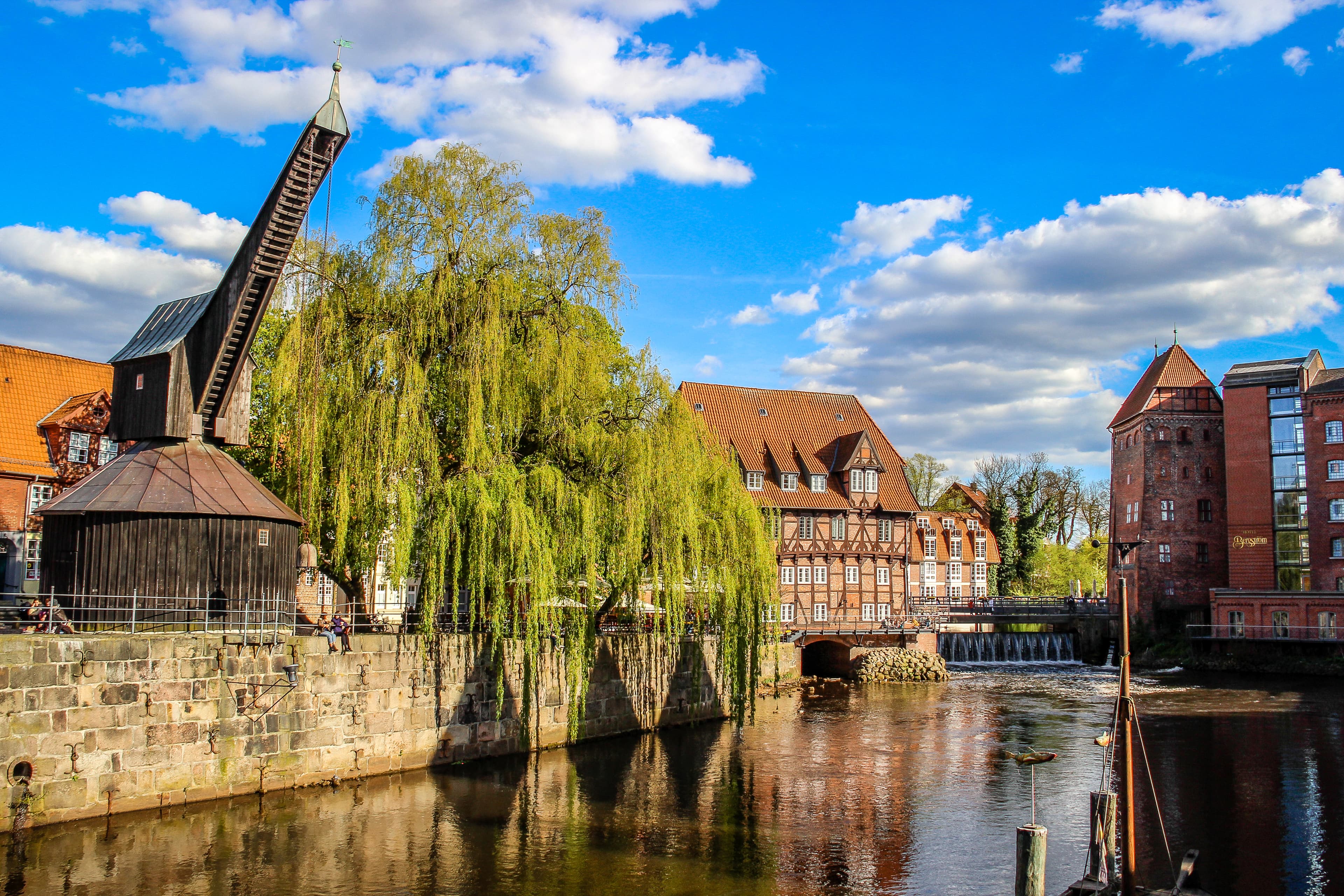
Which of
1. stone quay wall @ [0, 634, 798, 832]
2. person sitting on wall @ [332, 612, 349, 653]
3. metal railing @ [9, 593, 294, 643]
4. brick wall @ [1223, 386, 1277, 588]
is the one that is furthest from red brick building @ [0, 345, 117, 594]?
brick wall @ [1223, 386, 1277, 588]

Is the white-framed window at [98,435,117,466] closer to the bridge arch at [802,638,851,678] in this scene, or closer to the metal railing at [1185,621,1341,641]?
the bridge arch at [802,638,851,678]

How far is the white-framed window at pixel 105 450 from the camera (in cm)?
2986

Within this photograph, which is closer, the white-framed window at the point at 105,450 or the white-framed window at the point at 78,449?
the white-framed window at the point at 78,449

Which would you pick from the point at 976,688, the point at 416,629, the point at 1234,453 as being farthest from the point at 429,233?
the point at 1234,453

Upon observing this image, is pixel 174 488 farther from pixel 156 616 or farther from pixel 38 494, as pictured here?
pixel 38 494

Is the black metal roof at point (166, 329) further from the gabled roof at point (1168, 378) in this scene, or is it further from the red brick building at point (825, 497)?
the gabled roof at point (1168, 378)

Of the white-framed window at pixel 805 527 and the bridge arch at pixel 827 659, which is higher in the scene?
the white-framed window at pixel 805 527

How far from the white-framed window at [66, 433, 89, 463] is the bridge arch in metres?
27.0

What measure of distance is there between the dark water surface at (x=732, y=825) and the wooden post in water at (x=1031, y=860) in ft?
7.79

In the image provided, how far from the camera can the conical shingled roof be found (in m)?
19.8

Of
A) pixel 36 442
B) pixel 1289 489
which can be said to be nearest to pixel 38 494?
pixel 36 442

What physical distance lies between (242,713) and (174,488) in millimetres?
4800

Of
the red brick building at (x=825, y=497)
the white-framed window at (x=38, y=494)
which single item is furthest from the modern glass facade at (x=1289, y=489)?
the white-framed window at (x=38, y=494)

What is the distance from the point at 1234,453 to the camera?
174ft
